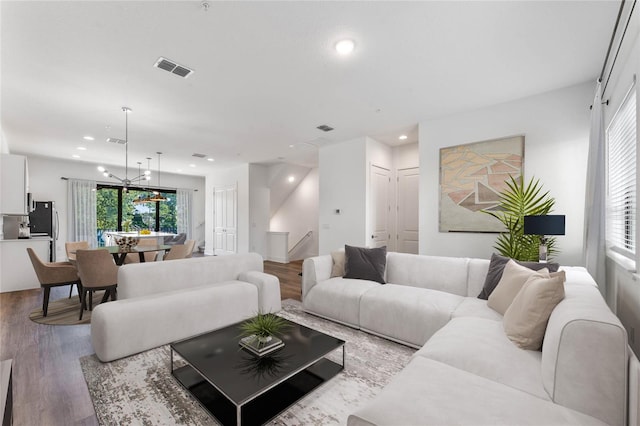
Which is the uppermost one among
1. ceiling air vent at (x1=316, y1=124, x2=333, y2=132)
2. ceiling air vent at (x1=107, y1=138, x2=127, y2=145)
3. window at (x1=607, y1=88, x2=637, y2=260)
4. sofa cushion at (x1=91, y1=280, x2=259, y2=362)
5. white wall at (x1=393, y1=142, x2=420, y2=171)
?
ceiling air vent at (x1=316, y1=124, x2=333, y2=132)

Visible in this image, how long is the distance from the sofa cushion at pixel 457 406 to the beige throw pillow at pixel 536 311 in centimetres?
50

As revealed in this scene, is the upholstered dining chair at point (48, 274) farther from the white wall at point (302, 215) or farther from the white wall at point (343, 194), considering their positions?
the white wall at point (302, 215)

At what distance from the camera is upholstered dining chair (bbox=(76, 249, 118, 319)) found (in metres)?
3.17

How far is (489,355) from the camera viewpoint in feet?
5.09

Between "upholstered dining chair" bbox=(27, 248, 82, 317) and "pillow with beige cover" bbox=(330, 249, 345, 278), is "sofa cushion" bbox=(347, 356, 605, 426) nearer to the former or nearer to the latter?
"pillow with beige cover" bbox=(330, 249, 345, 278)

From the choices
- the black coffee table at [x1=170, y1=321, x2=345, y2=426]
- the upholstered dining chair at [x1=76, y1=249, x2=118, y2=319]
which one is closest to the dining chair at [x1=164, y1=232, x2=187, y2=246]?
the upholstered dining chair at [x1=76, y1=249, x2=118, y2=319]

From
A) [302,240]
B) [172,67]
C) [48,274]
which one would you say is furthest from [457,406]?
[302,240]

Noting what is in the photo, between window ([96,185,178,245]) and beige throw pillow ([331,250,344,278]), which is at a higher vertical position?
window ([96,185,178,245])

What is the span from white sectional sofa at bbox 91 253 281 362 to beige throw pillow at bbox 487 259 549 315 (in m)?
2.33

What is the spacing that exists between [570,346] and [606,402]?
8.4 inches

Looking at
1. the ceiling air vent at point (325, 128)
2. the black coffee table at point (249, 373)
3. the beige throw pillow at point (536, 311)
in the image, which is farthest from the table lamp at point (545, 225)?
the ceiling air vent at point (325, 128)

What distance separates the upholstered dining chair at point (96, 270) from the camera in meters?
3.17

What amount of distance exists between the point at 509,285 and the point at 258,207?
684 cm

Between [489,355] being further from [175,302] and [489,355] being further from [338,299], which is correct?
[175,302]
